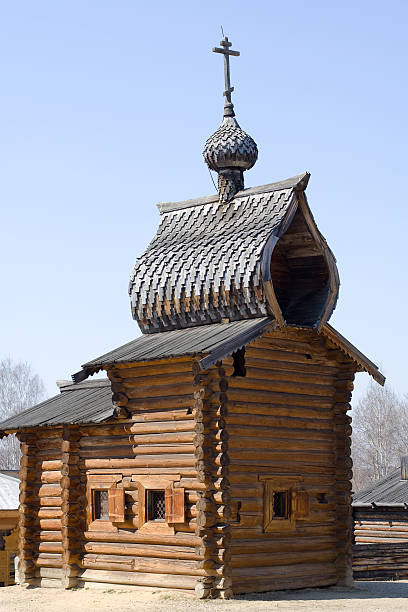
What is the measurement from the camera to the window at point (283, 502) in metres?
24.3

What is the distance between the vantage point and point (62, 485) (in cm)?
2636

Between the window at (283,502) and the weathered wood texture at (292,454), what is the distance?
13 centimetres

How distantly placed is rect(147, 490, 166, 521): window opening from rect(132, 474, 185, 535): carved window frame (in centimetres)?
7

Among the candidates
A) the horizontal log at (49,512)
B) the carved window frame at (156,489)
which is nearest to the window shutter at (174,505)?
the carved window frame at (156,489)

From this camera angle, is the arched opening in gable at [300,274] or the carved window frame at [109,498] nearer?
the carved window frame at [109,498]

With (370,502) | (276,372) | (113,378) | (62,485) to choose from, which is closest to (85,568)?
(62,485)

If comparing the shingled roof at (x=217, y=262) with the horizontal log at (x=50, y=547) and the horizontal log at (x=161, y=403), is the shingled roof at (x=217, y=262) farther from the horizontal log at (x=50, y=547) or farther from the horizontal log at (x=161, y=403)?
the horizontal log at (x=50, y=547)

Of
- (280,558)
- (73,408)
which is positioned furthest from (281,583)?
(73,408)

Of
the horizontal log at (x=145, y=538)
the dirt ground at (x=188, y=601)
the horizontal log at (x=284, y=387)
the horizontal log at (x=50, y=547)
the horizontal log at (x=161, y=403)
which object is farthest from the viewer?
the horizontal log at (x=50, y=547)

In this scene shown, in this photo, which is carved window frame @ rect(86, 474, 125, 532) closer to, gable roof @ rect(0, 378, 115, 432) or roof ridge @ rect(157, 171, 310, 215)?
gable roof @ rect(0, 378, 115, 432)

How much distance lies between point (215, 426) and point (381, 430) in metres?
65.6

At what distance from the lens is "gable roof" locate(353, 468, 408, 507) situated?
39656 millimetres

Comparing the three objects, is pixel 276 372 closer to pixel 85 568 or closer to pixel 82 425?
pixel 82 425

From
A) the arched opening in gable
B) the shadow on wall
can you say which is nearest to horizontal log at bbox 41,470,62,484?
the shadow on wall
